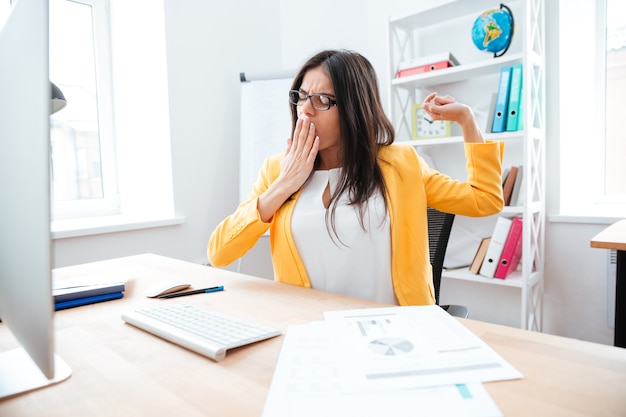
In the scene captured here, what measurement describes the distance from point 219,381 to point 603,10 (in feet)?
8.16

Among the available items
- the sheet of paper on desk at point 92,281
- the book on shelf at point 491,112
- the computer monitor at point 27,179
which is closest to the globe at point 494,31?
the book on shelf at point 491,112

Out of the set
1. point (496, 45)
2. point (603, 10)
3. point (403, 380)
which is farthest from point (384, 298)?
point (603, 10)

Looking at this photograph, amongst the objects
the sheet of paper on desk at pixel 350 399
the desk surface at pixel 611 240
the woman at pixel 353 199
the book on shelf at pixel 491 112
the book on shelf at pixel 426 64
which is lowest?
the sheet of paper on desk at pixel 350 399

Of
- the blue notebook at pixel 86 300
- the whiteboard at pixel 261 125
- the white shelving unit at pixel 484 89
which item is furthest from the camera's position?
the whiteboard at pixel 261 125

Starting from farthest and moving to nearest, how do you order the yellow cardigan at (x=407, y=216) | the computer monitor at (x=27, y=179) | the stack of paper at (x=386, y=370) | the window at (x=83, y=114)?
the window at (x=83, y=114), the yellow cardigan at (x=407, y=216), the stack of paper at (x=386, y=370), the computer monitor at (x=27, y=179)

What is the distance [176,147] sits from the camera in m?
2.48

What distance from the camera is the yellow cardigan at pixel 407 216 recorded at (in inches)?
47.4

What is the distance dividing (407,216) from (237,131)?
5.91 feet

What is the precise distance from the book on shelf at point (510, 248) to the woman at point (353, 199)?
2.59ft

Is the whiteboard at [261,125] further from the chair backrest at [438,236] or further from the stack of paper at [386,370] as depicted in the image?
the stack of paper at [386,370]

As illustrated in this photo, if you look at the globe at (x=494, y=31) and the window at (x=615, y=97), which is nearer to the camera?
the globe at (x=494, y=31)

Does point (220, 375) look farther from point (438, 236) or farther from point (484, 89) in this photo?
point (484, 89)

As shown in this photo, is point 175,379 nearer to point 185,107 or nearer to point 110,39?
point 185,107

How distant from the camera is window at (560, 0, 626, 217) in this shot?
2148 millimetres
